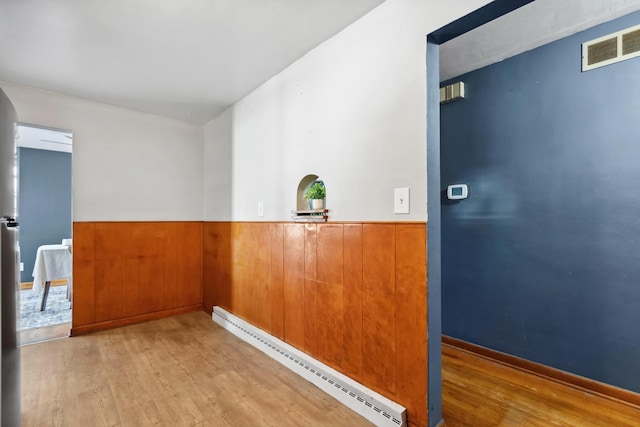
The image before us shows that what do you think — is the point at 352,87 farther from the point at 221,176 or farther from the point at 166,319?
the point at 166,319

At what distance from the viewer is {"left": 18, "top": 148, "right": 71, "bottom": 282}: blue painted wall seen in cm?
528

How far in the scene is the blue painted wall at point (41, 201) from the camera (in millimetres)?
5277

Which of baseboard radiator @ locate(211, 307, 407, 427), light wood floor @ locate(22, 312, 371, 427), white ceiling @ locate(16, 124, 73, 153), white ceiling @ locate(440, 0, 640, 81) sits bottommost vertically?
light wood floor @ locate(22, 312, 371, 427)

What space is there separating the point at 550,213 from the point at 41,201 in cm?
754

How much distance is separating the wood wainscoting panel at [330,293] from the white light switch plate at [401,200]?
46 cm

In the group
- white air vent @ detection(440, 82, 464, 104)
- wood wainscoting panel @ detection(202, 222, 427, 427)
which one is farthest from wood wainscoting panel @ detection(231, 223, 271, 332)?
white air vent @ detection(440, 82, 464, 104)

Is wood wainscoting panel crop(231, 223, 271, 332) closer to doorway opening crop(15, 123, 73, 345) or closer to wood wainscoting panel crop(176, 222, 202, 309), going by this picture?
wood wainscoting panel crop(176, 222, 202, 309)

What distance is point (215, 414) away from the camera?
6.15 feet

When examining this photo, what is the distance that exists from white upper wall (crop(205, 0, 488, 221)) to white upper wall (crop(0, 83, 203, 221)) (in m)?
1.45

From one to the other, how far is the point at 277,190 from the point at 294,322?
116cm

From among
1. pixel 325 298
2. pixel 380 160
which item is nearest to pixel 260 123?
pixel 380 160

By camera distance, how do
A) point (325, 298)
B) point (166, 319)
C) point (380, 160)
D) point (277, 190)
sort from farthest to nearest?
point (166, 319) → point (277, 190) → point (325, 298) → point (380, 160)

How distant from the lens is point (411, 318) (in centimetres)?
168

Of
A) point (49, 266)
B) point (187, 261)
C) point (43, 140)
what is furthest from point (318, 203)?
point (43, 140)
